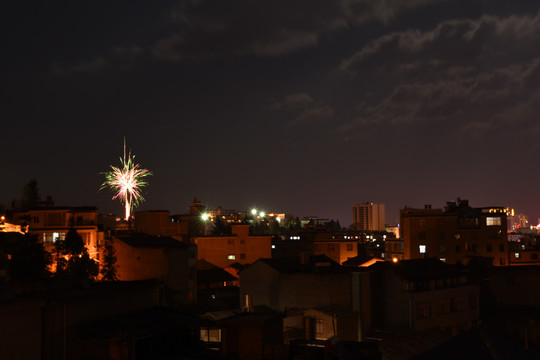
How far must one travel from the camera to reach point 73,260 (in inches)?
1441

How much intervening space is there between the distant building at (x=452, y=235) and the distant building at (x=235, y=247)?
1865 cm

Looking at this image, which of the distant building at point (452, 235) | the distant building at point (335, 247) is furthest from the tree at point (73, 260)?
the distant building at point (335, 247)

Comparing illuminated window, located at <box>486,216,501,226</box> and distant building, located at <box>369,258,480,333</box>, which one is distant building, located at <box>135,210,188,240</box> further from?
illuminated window, located at <box>486,216,501,226</box>

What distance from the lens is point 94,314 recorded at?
21.9 metres

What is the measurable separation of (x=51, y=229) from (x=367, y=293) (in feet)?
90.1

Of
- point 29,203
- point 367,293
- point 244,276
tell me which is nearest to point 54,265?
point 244,276

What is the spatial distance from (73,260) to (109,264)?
425 cm

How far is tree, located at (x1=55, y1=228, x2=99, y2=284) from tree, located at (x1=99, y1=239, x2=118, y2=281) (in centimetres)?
222

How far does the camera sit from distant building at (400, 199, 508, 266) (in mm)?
64688

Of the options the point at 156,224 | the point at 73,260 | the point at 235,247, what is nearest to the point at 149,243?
the point at 73,260

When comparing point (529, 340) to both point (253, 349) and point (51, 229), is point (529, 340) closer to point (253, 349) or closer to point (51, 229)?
point (253, 349)

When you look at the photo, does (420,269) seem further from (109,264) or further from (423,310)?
(109,264)

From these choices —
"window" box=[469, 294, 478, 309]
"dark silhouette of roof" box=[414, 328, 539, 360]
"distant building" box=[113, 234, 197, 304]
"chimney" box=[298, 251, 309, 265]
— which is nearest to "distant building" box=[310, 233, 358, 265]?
"chimney" box=[298, 251, 309, 265]

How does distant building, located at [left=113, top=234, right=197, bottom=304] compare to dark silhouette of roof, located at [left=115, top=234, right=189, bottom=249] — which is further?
dark silhouette of roof, located at [left=115, top=234, right=189, bottom=249]
